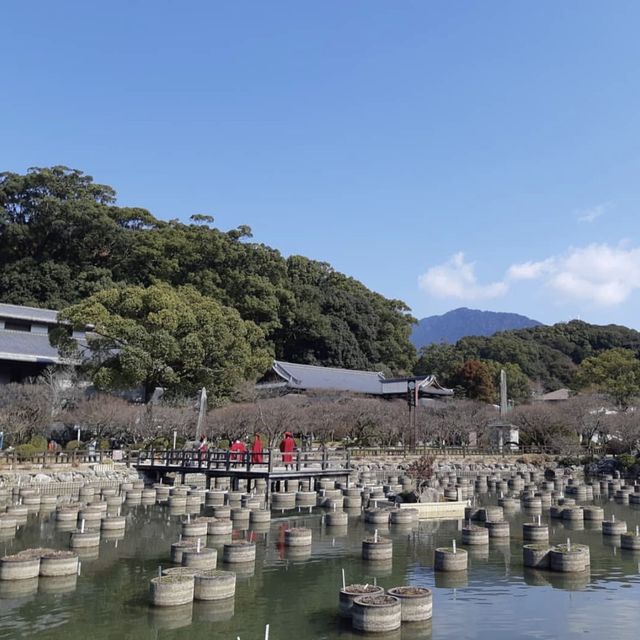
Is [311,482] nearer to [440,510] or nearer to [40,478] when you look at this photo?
[440,510]

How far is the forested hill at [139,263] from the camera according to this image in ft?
193

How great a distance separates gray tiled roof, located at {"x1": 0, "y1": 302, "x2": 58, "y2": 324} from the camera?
49.4 meters

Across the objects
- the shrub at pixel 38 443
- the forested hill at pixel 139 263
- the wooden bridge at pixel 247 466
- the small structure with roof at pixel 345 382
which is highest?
the forested hill at pixel 139 263

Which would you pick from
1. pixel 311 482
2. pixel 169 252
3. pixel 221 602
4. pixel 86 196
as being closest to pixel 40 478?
pixel 311 482

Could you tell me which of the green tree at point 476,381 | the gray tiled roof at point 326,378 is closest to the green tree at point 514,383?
the green tree at point 476,381

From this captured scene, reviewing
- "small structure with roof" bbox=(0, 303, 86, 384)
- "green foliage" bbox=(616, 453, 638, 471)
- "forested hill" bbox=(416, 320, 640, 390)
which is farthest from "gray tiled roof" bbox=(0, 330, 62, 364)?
"forested hill" bbox=(416, 320, 640, 390)

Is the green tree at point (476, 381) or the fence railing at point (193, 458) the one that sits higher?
the green tree at point (476, 381)

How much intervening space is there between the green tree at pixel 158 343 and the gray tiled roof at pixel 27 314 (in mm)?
14126

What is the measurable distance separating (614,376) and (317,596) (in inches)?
2118

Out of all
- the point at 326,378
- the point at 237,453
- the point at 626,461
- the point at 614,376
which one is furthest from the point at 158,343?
the point at 614,376

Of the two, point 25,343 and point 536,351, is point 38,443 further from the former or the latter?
point 536,351

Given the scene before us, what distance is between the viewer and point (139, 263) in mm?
61844

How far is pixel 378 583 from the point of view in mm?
13516

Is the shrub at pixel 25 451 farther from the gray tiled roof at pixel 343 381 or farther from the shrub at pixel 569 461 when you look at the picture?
the shrub at pixel 569 461
